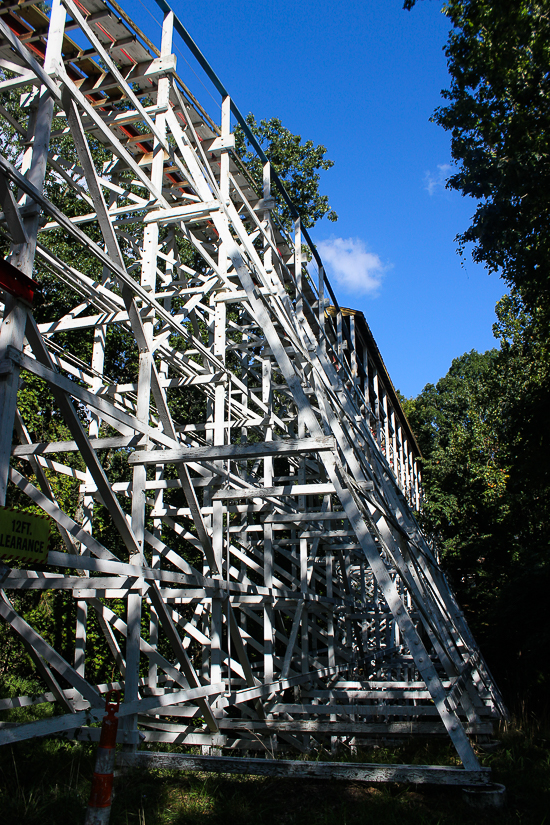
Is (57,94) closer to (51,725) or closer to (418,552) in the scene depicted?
(51,725)

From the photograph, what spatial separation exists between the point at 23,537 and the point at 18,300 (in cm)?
153

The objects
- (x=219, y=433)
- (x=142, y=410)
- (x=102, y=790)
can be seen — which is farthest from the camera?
(x=219, y=433)

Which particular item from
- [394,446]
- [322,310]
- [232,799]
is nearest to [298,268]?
[322,310]

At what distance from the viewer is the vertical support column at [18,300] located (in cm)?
386

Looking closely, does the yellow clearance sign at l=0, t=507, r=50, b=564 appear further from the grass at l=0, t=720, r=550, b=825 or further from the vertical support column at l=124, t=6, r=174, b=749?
the grass at l=0, t=720, r=550, b=825

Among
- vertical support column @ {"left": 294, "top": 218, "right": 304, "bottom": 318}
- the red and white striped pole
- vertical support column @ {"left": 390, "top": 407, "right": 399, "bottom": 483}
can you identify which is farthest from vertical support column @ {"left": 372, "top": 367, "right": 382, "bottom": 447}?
the red and white striped pole

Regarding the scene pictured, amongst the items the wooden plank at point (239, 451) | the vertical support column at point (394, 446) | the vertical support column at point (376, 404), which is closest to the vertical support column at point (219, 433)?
the wooden plank at point (239, 451)

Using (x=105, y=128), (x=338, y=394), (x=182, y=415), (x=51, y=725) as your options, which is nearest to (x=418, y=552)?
(x=338, y=394)

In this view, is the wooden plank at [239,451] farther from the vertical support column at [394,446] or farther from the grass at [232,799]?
the vertical support column at [394,446]

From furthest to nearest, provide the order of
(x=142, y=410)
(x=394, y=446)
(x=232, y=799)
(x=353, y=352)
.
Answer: (x=394, y=446) < (x=353, y=352) < (x=142, y=410) < (x=232, y=799)

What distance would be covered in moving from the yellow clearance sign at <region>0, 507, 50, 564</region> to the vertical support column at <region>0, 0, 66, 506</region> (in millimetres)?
176

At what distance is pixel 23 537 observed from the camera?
3721mm

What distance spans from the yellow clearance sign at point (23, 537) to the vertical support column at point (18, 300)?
0.18 metres

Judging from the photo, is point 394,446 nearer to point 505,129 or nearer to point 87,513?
point 505,129
